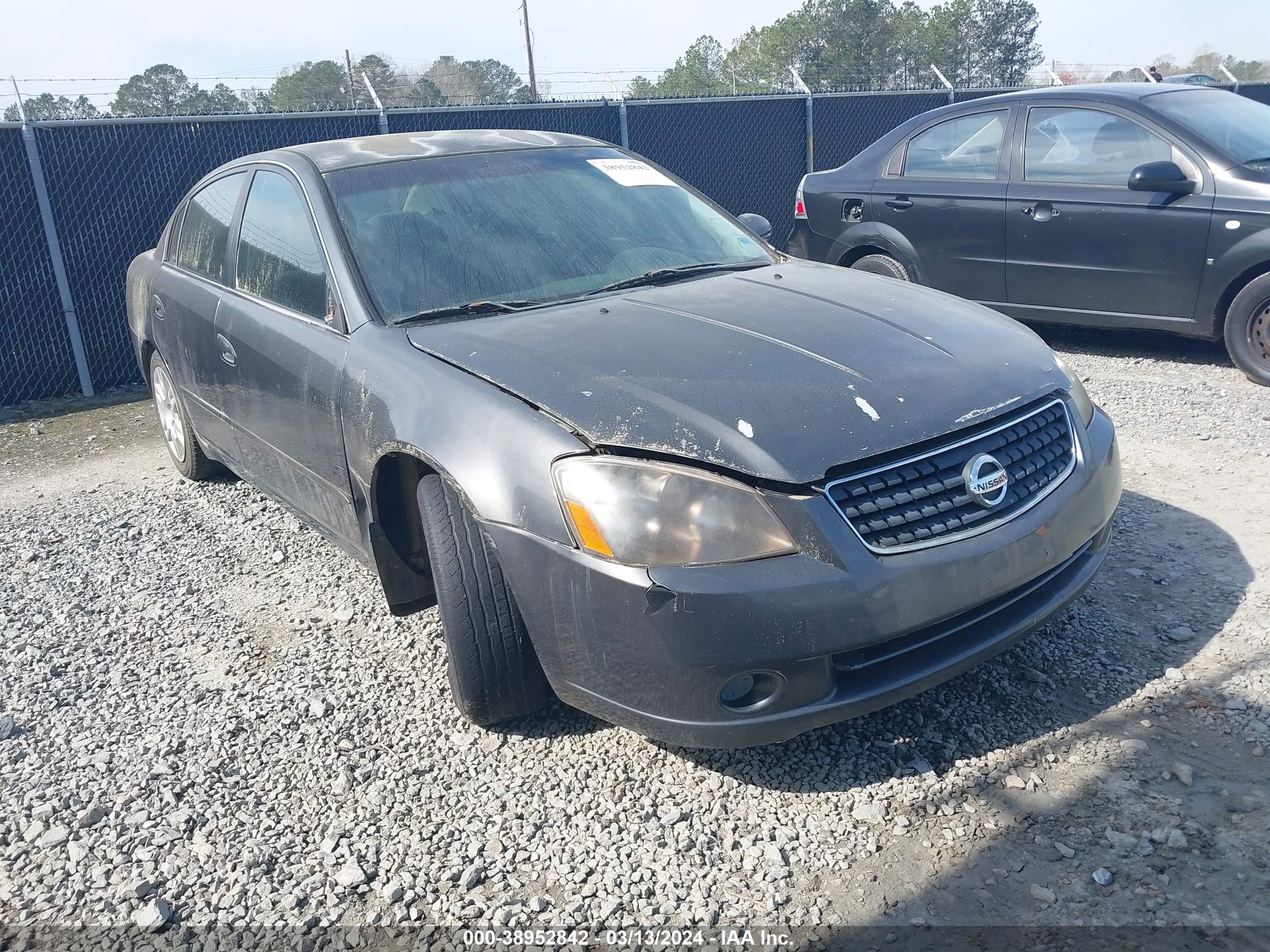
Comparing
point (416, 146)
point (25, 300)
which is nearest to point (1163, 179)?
point (416, 146)

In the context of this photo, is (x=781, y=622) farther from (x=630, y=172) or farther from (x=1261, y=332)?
(x=1261, y=332)

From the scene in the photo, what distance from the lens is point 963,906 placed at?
2.28 meters

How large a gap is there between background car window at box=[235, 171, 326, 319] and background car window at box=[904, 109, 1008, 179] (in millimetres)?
4724

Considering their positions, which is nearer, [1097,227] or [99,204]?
[1097,227]

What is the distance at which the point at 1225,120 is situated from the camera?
6.34 metres

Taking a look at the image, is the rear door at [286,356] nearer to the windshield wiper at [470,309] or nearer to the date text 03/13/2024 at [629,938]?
the windshield wiper at [470,309]

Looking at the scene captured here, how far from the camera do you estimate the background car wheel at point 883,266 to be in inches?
285

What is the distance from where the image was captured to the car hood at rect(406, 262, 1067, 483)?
2545mm

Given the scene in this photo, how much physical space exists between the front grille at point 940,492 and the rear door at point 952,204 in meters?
4.39

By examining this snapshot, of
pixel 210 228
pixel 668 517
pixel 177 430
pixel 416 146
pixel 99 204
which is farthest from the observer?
pixel 99 204

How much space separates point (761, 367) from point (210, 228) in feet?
9.74

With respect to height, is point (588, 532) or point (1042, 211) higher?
point (1042, 211)

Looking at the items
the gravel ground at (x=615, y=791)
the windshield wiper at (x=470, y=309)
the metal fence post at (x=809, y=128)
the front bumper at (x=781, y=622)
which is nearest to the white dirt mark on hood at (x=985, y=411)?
the front bumper at (x=781, y=622)

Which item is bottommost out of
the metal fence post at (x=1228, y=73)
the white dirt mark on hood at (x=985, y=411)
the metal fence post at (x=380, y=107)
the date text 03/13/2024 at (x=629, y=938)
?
the date text 03/13/2024 at (x=629, y=938)
